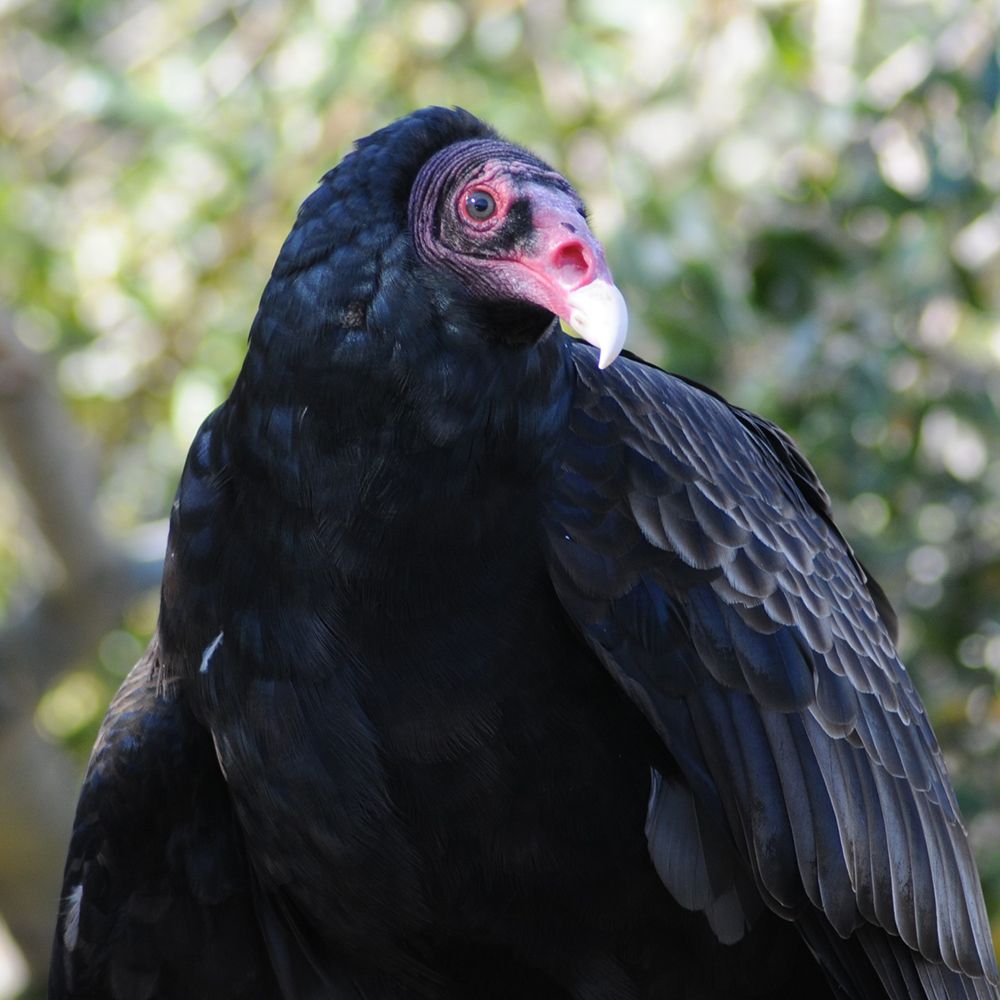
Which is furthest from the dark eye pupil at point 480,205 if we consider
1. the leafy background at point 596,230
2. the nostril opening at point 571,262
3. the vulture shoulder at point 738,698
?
the leafy background at point 596,230

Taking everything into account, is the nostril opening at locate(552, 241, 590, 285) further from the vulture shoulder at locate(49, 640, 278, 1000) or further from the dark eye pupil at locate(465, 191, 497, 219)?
the vulture shoulder at locate(49, 640, 278, 1000)

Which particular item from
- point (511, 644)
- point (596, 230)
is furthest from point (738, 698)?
point (596, 230)

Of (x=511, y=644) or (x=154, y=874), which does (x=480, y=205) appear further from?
(x=154, y=874)

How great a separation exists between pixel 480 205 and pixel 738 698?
1107 mm

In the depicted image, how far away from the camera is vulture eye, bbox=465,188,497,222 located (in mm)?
3113

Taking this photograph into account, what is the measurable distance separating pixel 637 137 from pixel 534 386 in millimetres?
3761

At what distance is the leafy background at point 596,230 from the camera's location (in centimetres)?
543

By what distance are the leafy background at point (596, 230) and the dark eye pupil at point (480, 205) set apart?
229 cm

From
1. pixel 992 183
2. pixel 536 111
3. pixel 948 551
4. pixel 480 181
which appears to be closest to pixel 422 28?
pixel 536 111

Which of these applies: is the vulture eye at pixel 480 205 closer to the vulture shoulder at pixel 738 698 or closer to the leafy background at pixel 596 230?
the vulture shoulder at pixel 738 698

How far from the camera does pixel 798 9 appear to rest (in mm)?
6109

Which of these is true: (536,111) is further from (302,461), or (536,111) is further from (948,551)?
(302,461)

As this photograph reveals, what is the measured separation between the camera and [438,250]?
3.09m

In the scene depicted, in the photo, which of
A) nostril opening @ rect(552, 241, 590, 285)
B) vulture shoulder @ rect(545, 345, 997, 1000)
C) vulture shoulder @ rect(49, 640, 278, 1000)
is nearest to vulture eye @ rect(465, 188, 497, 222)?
nostril opening @ rect(552, 241, 590, 285)
